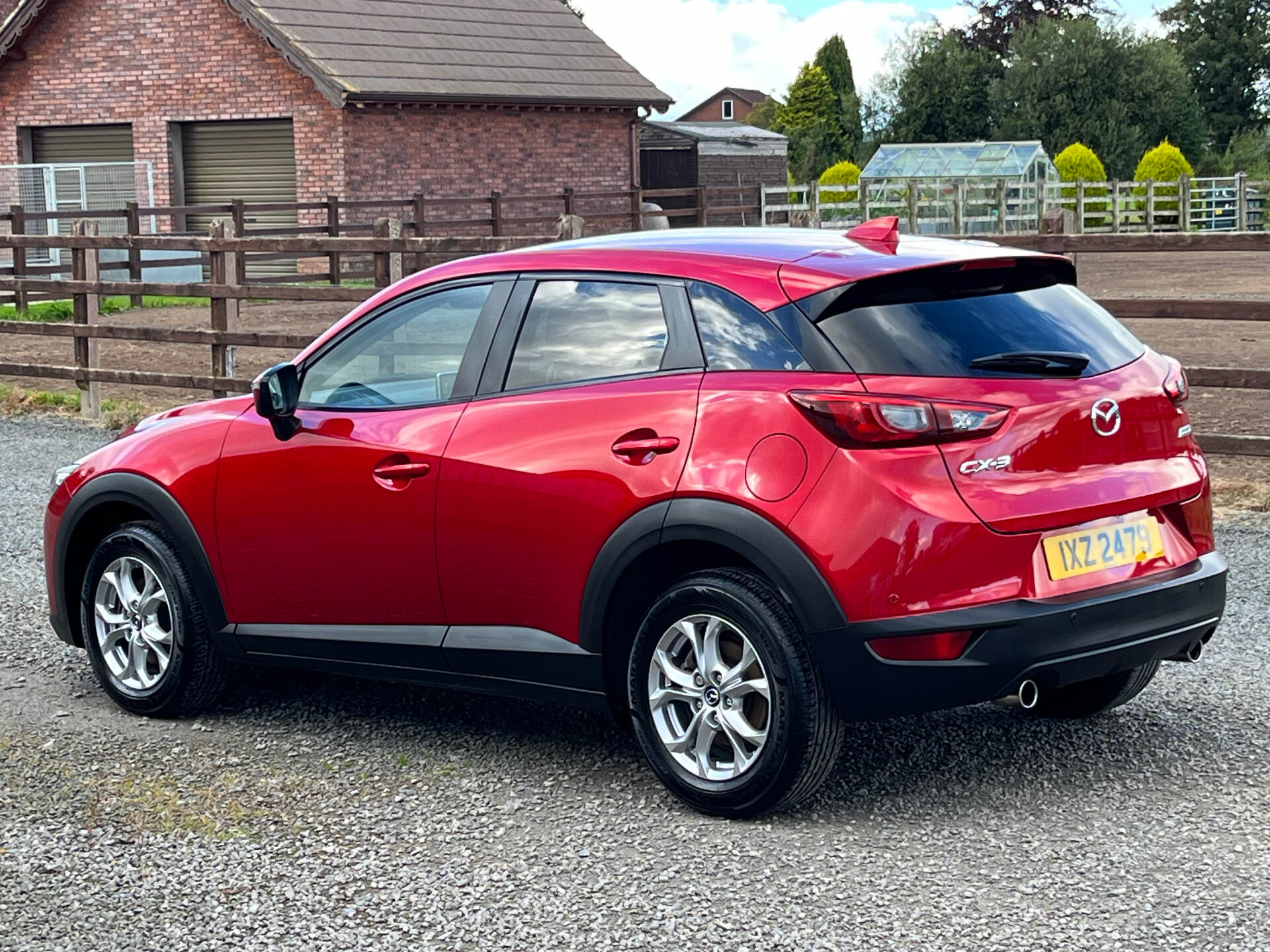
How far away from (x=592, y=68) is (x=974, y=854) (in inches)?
1385

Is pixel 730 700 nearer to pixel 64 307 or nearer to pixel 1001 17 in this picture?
pixel 64 307

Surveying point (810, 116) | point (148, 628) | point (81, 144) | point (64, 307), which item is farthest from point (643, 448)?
point (810, 116)

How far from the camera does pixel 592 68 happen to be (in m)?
38.4

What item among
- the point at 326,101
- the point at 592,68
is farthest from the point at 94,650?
the point at 592,68

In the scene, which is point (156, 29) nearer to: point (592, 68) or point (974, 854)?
point (592, 68)

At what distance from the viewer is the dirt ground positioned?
1326 cm

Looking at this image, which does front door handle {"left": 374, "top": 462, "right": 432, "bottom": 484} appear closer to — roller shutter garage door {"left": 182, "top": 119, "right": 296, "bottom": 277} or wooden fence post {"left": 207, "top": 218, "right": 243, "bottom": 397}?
wooden fence post {"left": 207, "top": 218, "right": 243, "bottom": 397}

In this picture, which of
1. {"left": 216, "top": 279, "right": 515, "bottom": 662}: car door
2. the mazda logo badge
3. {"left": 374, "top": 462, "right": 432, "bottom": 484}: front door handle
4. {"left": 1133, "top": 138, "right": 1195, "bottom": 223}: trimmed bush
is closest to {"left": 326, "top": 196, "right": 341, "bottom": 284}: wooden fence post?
{"left": 216, "top": 279, "right": 515, "bottom": 662}: car door

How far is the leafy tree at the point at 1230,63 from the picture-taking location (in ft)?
253

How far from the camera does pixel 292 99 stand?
1286 inches

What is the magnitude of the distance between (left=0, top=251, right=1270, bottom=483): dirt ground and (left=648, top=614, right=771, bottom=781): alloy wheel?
6.25 meters

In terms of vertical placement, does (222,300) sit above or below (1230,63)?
below

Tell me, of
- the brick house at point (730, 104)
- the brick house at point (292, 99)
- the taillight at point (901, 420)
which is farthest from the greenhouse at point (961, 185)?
the brick house at point (730, 104)

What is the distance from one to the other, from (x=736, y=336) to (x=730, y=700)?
38.2 inches
